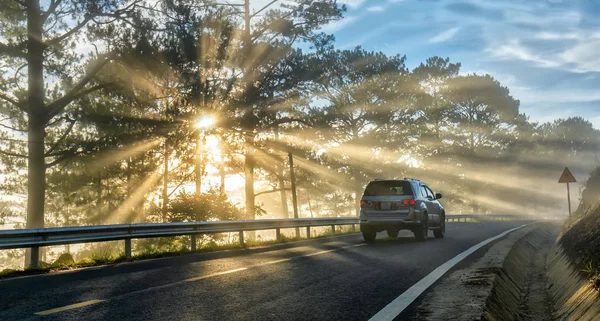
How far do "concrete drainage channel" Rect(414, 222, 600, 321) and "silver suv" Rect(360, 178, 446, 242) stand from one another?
18.9ft

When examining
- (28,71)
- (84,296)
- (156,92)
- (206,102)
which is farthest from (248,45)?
(84,296)

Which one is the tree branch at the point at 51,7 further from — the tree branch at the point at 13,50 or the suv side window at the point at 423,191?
the suv side window at the point at 423,191

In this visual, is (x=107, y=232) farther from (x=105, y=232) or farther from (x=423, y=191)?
(x=423, y=191)

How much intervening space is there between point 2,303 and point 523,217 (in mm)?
63908

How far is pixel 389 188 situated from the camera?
17453mm

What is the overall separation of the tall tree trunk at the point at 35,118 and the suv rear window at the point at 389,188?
14.1m

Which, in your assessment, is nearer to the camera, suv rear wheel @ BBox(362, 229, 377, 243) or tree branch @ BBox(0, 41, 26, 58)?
suv rear wheel @ BBox(362, 229, 377, 243)

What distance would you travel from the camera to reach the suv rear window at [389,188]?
17297mm

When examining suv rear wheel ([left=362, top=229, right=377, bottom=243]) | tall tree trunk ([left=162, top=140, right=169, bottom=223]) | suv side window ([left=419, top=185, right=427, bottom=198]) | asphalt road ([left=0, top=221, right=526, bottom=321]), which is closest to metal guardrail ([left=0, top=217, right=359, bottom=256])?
asphalt road ([left=0, top=221, right=526, bottom=321])

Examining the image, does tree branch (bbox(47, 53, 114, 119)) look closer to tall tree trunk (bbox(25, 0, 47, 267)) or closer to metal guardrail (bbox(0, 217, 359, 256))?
tall tree trunk (bbox(25, 0, 47, 267))

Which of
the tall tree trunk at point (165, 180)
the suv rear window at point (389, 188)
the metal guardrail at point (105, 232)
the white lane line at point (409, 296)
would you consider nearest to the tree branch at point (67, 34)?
the tall tree trunk at point (165, 180)

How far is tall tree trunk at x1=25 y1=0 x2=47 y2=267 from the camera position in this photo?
23609mm

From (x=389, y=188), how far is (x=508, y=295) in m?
9.90

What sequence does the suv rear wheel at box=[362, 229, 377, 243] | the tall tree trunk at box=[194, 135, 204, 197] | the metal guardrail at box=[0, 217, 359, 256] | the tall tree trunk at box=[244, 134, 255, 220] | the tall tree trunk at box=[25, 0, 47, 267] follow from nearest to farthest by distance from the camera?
the metal guardrail at box=[0, 217, 359, 256]
the suv rear wheel at box=[362, 229, 377, 243]
the tall tree trunk at box=[25, 0, 47, 267]
the tall tree trunk at box=[194, 135, 204, 197]
the tall tree trunk at box=[244, 134, 255, 220]
